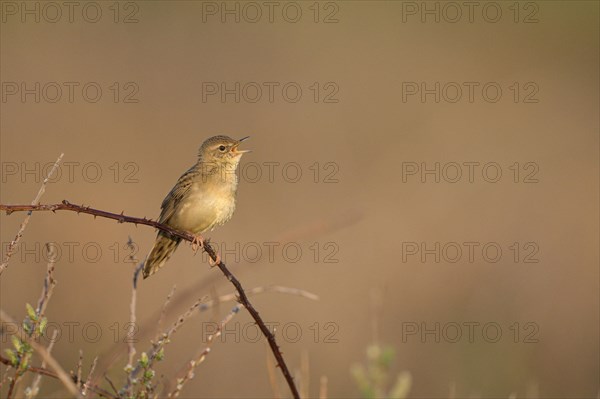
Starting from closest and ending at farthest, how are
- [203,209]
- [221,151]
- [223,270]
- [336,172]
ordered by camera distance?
1. [223,270]
2. [203,209]
3. [221,151]
4. [336,172]

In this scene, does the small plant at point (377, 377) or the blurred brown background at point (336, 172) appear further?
the blurred brown background at point (336, 172)

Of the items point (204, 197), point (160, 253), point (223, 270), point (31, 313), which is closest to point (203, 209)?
point (204, 197)

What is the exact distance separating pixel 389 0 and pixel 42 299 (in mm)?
14607

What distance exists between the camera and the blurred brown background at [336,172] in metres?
10.1

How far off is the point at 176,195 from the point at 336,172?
6.58 meters

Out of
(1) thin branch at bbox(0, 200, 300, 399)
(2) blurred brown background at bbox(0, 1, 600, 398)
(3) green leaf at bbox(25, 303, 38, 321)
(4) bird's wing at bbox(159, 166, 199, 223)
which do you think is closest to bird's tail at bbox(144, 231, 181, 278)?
(4) bird's wing at bbox(159, 166, 199, 223)

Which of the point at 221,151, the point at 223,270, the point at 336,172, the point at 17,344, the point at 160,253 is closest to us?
the point at 17,344

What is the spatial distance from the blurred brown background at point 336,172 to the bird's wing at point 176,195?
1146 mm

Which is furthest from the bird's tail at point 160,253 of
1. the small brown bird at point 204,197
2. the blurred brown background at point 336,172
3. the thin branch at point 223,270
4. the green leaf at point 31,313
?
the green leaf at point 31,313

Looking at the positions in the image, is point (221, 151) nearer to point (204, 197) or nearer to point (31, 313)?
point (204, 197)

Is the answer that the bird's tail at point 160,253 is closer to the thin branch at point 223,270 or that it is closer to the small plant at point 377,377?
the thin branch at point 223,270

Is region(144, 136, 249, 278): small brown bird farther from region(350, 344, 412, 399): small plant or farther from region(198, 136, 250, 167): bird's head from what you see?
region(350, 344, 412, 399): small plant

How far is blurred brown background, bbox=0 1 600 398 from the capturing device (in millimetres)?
10070

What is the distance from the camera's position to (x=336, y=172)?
42.2 feet
